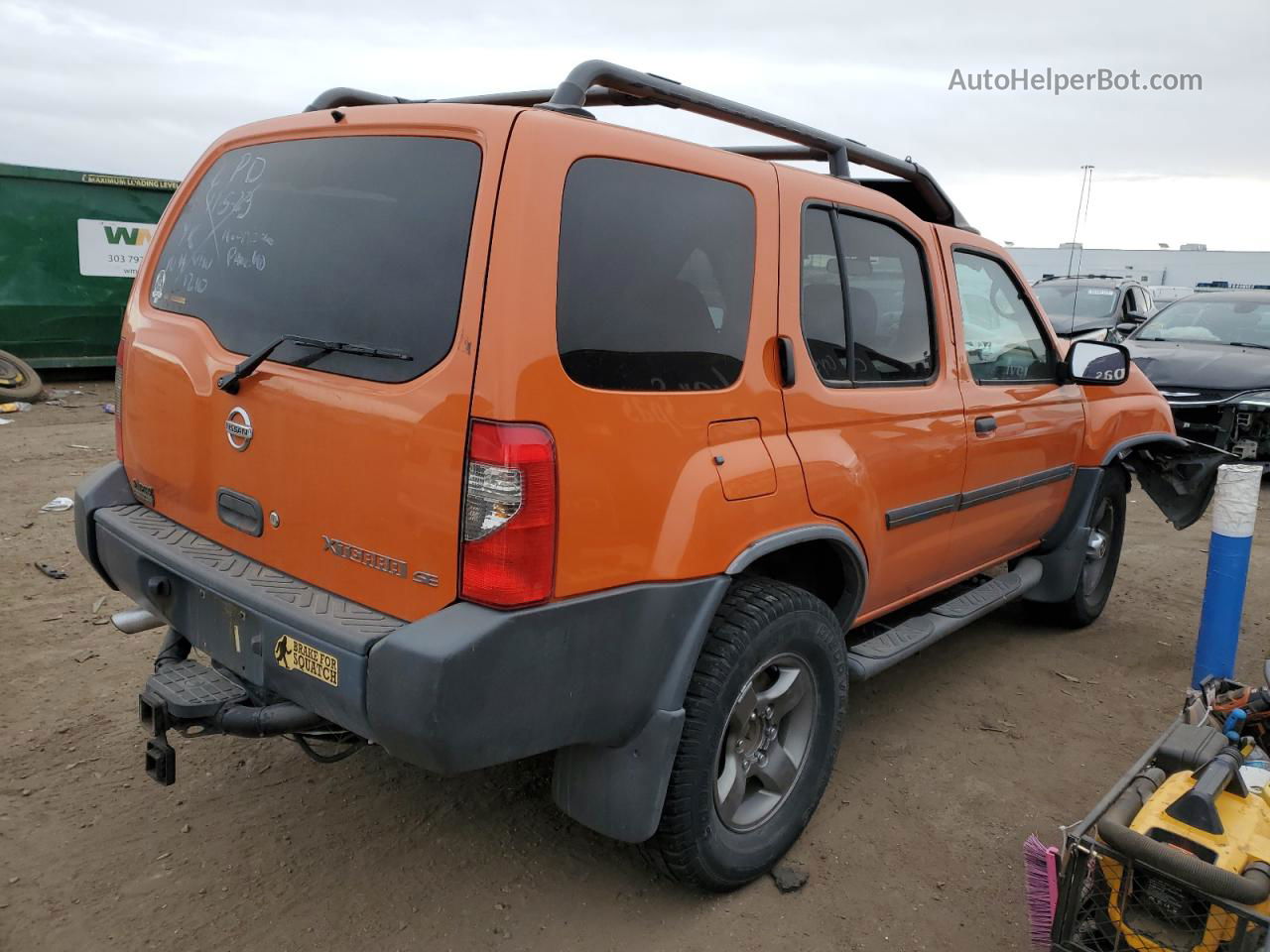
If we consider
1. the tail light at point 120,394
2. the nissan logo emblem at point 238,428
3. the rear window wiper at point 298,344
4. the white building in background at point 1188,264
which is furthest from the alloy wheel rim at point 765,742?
the white building in background at point 1188,264

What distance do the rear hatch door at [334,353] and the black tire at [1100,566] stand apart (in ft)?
11.9

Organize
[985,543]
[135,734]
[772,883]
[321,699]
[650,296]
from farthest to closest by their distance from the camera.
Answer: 1. [985,543]
2. [135,734]
3. [772,883]
4. [650,296]
5. [321,699]

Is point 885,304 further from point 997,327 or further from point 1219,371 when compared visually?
point 1219,371

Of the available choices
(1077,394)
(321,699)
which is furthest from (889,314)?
(321,699)

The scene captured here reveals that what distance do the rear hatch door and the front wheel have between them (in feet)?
11.9

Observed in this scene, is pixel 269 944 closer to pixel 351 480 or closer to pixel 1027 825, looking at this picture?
pixel 351 480

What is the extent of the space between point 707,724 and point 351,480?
1075 millimetres

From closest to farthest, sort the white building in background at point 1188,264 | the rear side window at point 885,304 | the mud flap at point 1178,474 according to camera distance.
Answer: the rear side window at point 885,304 < the mud flap at point 1178,474 < the white building in background at point 1188,264

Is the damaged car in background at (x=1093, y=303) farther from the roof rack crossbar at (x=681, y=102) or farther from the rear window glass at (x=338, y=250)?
the rear window glass at (x=338, y=250)

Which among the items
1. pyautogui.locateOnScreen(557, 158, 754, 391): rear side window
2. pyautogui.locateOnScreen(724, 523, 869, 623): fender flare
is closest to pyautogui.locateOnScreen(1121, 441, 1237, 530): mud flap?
pyautogui.locateOnScreen(724, 523, 869, 623): fender flare

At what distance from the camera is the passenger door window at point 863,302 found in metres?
2.86

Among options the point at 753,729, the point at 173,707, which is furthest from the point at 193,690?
the point at 753,729

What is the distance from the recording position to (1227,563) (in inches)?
144

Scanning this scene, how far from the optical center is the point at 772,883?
2814 millimetres
